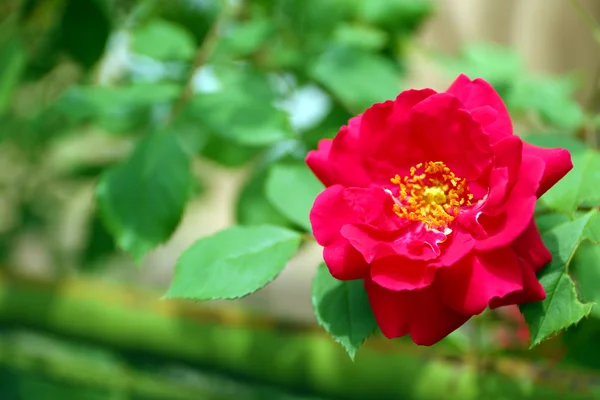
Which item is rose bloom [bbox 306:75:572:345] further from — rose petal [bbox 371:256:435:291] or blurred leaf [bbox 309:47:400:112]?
blurred leaf [bbox 309:47:400:112]

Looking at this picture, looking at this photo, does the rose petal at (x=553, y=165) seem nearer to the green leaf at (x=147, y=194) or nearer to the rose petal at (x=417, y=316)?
the rose petal at (x=417, y=316)

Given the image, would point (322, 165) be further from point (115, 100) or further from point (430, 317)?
point (115, 100)

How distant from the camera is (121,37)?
63 cm

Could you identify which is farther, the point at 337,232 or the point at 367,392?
the point at 367,392

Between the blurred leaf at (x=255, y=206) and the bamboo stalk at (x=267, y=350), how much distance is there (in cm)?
8

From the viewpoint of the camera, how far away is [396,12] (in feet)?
1.80

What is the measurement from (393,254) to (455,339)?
0.66 ft

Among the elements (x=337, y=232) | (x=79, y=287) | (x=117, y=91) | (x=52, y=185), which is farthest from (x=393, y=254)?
(x=52, y=185)

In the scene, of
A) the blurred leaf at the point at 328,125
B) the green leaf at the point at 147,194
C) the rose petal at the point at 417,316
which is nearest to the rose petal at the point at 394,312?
the rose petal at the point at 417,316

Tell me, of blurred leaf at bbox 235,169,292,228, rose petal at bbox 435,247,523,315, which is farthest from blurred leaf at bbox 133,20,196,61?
rose petal at bbox 435,247,523,315

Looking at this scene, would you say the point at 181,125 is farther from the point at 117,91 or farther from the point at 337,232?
the point at 337,232

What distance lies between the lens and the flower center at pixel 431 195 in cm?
23

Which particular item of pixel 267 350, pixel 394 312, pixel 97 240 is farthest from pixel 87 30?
pixel 394 312

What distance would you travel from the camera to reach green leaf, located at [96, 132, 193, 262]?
0.35 metres
